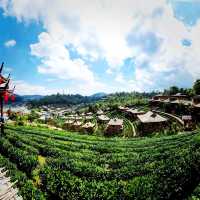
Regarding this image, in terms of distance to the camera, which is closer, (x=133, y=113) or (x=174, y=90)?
(x=133, y=113)

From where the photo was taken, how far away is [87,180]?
22.8 m

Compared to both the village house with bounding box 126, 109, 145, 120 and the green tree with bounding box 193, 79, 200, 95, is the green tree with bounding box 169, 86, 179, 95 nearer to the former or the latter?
the village house with bounding box 126, 109, 145, 120

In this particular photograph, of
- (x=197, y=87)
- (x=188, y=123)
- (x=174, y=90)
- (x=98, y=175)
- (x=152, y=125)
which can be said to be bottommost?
(x=98, y=175)

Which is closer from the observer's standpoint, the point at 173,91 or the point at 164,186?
the point at 164,186

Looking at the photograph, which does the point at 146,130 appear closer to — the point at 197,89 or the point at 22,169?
the point at 197,89

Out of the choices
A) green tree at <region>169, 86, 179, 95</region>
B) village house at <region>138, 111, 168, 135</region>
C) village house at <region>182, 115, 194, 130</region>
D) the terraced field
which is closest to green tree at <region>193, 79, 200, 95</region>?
village house at <region>138, 111, 168, 135</region>

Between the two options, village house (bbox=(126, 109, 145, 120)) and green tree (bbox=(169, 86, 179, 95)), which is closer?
village house (bbox=(126, 109, 145, 120))

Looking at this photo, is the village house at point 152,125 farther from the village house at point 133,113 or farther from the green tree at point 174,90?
the green tree at point 174,90

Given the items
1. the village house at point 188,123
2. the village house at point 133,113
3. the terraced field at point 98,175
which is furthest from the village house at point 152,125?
the terraced field at point 98,175

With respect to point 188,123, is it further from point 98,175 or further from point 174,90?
point 174,90

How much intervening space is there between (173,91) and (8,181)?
95.9m

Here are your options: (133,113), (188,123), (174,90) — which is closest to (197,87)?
(133,113)

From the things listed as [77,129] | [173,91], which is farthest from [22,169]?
[173,91]

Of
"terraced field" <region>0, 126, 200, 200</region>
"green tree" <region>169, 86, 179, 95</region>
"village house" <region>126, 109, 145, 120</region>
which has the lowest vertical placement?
"terraced field" <region>0, 126, 200, 200</region>
